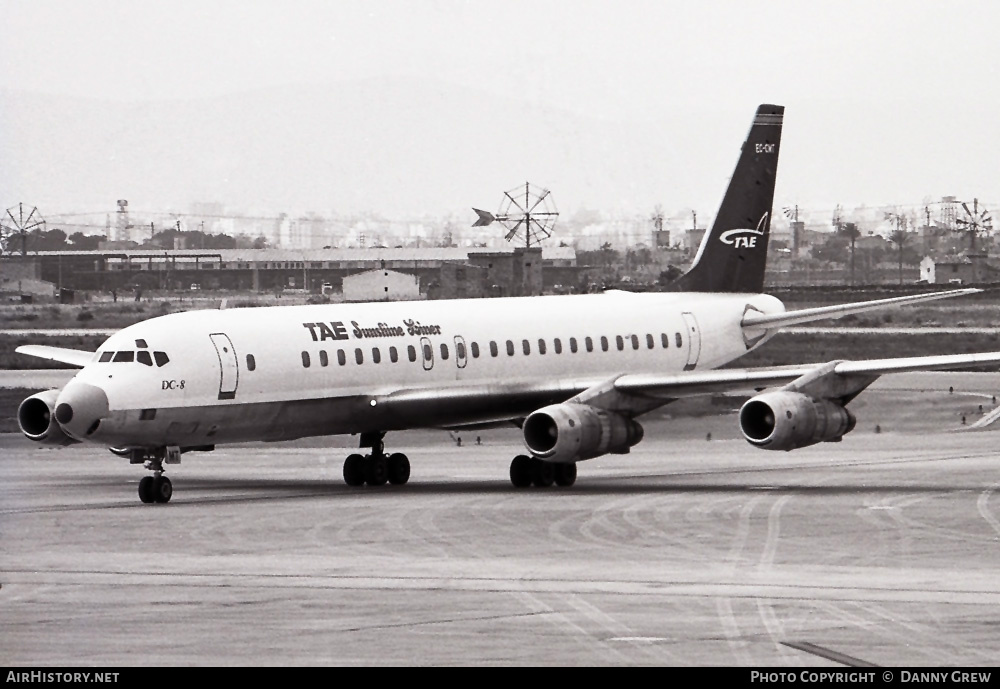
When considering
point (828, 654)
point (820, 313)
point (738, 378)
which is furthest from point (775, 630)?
point (820, 313)

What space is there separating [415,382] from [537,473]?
3327 mm

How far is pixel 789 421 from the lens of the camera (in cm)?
3959

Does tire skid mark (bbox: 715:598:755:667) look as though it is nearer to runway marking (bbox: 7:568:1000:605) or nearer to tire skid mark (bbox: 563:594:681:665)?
tire skid mark (bbox: 563:594:681:665)

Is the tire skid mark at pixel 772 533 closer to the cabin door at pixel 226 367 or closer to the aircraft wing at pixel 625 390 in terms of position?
the aircraft wing at pixel 625 390

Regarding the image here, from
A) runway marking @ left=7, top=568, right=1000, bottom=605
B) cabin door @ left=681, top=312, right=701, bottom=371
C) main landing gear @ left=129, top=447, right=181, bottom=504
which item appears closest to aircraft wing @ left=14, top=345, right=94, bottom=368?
main landing gear @ left=129, top=447, right=181, bottom=504

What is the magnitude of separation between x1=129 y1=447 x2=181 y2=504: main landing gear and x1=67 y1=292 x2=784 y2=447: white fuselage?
36 cm

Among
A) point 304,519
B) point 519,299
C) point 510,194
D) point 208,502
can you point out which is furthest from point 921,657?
point 510,194

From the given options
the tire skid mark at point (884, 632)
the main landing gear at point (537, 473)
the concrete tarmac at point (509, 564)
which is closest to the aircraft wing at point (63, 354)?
the concrete tarmac at point (509, 564)

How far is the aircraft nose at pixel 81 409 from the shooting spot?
36594mm

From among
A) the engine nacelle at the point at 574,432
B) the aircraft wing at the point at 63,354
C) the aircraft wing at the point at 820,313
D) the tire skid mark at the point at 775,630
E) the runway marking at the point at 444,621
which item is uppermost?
the aircraft wing at the point at 820,313

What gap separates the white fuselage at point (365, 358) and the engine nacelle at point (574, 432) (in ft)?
7.51

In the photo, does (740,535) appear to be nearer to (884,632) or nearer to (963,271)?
(884,632)

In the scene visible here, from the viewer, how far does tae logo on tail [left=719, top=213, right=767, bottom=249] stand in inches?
2014

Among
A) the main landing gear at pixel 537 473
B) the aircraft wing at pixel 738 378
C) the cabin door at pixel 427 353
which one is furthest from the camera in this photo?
the cabin door at pixel 427 353
